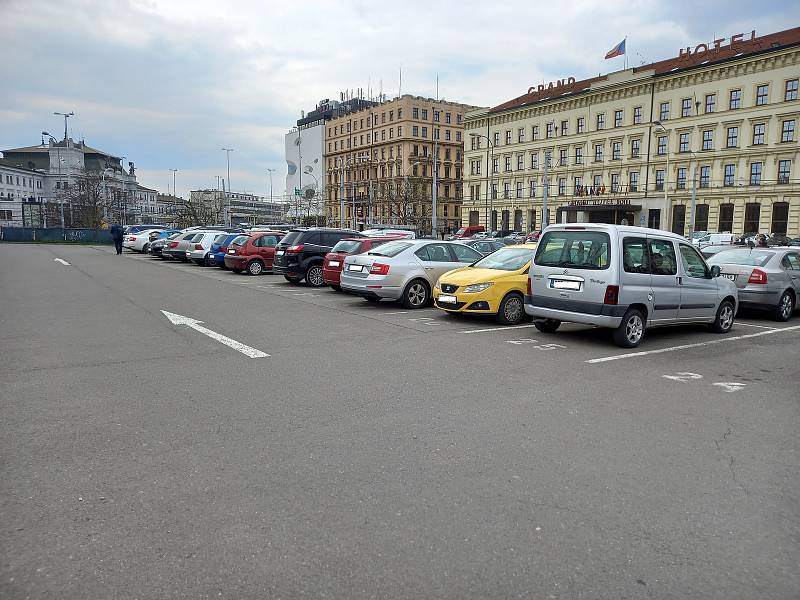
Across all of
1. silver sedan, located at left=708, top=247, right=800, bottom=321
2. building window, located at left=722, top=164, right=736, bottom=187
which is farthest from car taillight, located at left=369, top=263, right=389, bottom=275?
building window, located at left=722, top=164, right=736, bottom=187

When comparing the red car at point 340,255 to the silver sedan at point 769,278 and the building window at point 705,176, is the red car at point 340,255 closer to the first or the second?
the silver sedan at point 769,278

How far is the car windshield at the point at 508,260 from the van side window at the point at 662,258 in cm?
270

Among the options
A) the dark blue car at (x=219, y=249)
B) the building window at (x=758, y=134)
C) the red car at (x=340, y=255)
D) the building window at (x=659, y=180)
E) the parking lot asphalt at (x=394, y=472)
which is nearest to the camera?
the parking lot asphalt at (x=394, y=472)

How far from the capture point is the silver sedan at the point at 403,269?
1269cm

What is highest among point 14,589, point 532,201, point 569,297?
point 532,201

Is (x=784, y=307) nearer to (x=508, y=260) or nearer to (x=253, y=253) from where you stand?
(x=508, y=260)

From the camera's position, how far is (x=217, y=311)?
12141mm

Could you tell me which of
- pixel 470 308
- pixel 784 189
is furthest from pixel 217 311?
pixel 784 189

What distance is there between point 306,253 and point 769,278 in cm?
1201

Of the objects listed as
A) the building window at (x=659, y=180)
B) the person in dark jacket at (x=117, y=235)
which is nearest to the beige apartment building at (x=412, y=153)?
the building window at (x=659, y=180)

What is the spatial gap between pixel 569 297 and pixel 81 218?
73660mm

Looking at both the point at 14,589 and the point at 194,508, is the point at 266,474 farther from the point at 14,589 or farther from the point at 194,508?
the point at 14,589

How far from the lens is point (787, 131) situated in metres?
53.2

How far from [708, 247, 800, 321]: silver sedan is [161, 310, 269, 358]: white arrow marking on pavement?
32.2 ft
